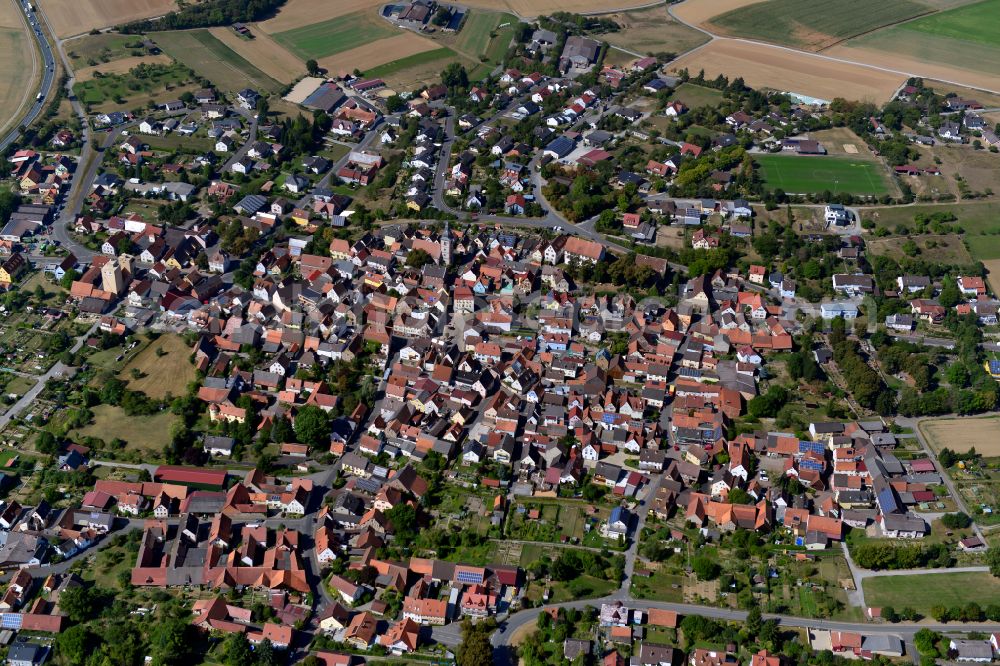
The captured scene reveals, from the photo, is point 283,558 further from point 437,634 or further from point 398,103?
point 398,103

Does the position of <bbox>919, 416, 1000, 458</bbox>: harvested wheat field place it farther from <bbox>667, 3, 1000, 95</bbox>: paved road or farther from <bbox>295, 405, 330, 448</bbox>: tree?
<bbox>667, 3, 1000, 95</bbox>: paved road

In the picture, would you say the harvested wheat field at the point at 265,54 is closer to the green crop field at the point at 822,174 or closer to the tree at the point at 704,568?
the green crop field at the point at 822,174

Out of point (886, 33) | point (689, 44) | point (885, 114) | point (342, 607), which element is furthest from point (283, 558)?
point (886, 33)

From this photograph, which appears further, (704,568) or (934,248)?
(934,248)

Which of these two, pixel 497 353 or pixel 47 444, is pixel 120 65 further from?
pixel 497 353

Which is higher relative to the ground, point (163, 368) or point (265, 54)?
point (265, 54)

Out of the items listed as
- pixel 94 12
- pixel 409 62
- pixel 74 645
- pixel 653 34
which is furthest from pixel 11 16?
pixel 74 645

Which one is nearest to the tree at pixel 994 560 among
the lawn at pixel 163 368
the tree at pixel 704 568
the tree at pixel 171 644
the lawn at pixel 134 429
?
the tree at pixel 704 568
